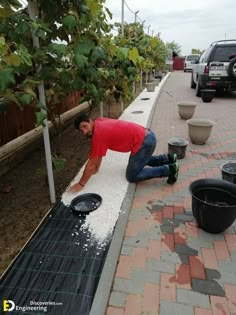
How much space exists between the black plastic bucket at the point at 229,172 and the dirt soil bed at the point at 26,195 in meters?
2.08

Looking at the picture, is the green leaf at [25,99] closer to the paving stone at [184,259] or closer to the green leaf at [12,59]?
the green leaf at [12,59]

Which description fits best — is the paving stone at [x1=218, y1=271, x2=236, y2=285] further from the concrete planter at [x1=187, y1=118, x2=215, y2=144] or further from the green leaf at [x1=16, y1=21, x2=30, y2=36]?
the concrete planter at [x1=187, y1=118, x2=215, y2=144]

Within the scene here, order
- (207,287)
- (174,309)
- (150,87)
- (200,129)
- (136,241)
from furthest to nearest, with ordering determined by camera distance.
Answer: (150,87)
(200,129)
(136,241)
(207,287)
(174,309)

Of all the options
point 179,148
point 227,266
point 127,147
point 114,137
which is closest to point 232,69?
point 179,148

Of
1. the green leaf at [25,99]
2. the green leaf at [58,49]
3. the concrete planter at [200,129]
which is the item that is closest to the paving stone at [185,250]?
the green leaf at [25,99]

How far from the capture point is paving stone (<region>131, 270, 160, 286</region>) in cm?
222

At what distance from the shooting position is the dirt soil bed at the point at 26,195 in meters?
2.78

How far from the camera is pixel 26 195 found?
3.57m

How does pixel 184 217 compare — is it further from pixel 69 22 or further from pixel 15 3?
pixel 15 3

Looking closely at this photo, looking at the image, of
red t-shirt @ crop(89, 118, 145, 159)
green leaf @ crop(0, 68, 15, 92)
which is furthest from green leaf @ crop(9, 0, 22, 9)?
red t-shirt @ crop(89, 118, 145, 159)

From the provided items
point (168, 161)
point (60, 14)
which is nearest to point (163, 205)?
point (168, 161)

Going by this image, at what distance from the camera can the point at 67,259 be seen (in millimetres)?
2467

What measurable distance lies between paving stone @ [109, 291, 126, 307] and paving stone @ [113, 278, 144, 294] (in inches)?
1.4

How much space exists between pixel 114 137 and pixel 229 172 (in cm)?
147
